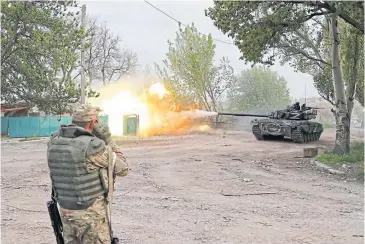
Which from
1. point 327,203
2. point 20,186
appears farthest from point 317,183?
point 20,186

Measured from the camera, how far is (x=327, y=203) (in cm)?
820

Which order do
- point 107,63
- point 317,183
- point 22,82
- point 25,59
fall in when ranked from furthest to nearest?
point 107,63, point 22,82, point 25,59, point 317,183

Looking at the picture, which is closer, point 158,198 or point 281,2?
point 158,198

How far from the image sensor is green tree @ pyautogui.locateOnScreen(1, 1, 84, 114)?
19391mm

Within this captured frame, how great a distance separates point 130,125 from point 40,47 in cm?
1000

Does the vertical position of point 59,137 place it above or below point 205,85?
below

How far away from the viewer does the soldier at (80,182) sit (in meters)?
3.60

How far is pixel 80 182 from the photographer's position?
360 cm

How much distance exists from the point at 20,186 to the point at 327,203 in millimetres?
6852

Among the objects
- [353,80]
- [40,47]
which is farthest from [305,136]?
[40,47]

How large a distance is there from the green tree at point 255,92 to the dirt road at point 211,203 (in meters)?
39.9

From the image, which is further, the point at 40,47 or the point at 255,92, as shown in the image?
the point at 255,92

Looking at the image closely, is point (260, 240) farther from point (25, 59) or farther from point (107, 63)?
point (107, 63)

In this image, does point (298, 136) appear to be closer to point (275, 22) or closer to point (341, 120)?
point (341, 120)
